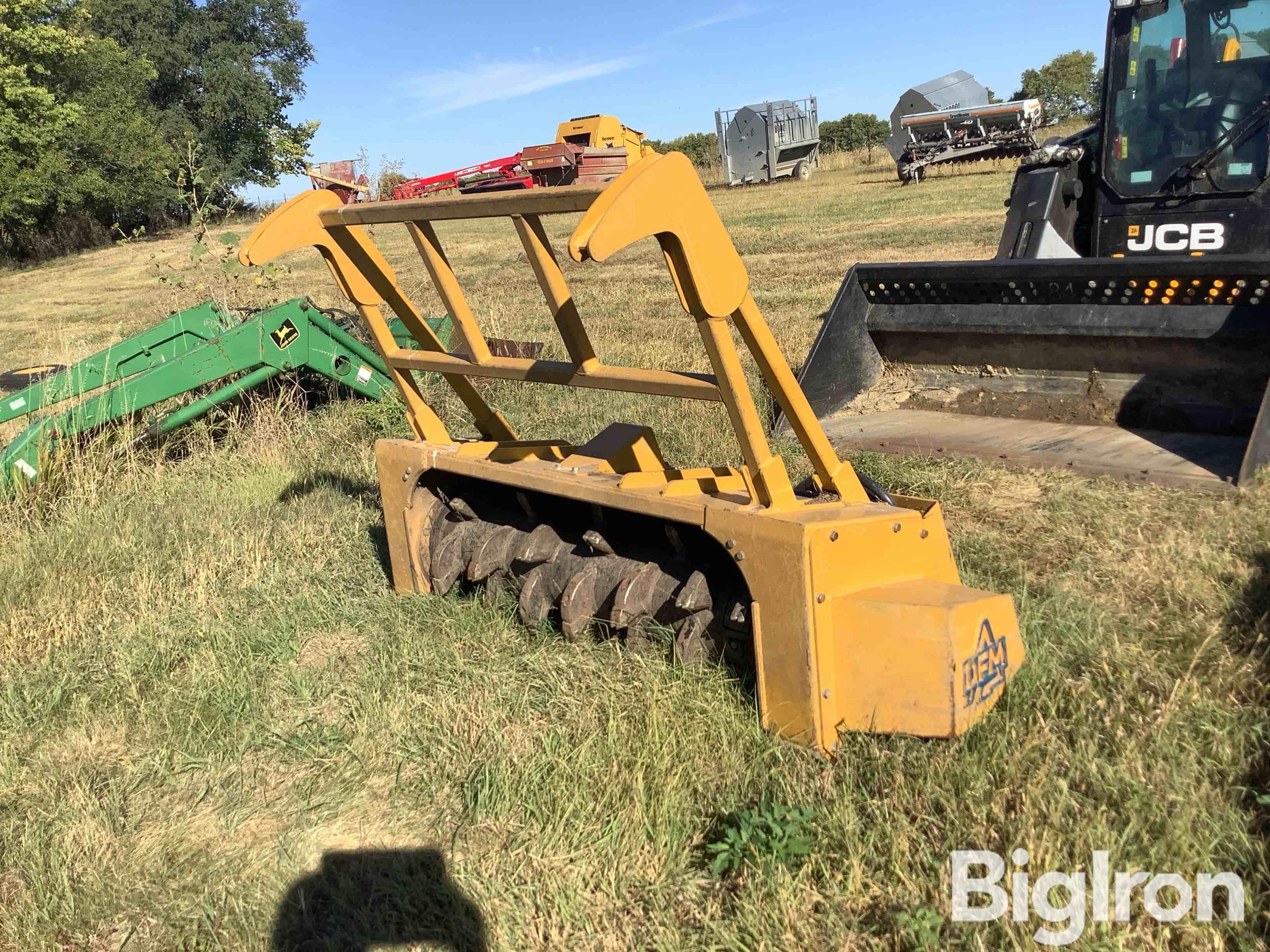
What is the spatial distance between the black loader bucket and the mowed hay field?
0.42m

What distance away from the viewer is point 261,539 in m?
4.61

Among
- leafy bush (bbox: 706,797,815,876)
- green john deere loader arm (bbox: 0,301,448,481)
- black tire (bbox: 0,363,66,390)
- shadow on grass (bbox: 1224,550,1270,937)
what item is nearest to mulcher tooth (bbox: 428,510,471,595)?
leafy bush (bbox: 706,797,815,876)

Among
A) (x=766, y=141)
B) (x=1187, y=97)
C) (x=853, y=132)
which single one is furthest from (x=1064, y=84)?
(x=1187, y=97)

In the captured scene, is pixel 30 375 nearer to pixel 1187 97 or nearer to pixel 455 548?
pixel 455 548

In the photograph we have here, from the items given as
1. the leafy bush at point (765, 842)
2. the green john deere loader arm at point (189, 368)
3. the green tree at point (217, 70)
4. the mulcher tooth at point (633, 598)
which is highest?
the green tree at point (217, 70)

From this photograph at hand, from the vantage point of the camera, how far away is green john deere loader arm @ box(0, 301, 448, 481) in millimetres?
5195

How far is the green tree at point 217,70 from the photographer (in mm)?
43000

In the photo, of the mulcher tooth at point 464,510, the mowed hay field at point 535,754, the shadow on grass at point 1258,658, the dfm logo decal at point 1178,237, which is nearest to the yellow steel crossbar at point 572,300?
the mulcher tooth at point 464,510

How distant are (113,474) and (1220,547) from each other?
519cm

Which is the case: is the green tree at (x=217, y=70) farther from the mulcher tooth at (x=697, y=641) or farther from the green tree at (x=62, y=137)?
the mulcher tooth at (x=697, y=641)

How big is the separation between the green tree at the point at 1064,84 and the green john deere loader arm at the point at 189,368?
42812mm

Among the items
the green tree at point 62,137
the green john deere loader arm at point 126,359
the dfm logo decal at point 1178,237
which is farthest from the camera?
the green tree at point 62,137

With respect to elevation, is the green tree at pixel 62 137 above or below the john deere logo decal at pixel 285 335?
above

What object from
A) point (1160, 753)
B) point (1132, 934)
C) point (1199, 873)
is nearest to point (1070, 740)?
point (1160, 753)
